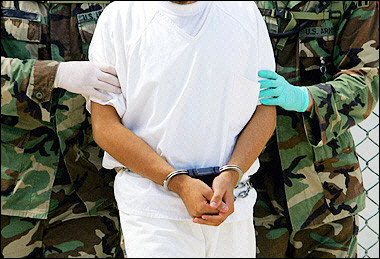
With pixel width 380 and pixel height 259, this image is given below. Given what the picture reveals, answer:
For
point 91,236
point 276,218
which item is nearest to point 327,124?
point 276,218

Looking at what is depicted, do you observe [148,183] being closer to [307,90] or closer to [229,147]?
[229,147]

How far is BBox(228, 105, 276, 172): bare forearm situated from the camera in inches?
64.3

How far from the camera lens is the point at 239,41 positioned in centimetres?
157

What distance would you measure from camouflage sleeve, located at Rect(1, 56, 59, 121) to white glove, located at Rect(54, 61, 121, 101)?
0.03m

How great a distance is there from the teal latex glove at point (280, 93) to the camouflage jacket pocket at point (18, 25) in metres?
0.77

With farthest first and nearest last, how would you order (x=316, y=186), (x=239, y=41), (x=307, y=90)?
(x=316, y=186), (x=307, y=90), (x=239, y=41)

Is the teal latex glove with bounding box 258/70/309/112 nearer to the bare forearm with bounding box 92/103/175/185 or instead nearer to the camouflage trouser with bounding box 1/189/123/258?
the bare forearm with bounding box 92/103/175/185

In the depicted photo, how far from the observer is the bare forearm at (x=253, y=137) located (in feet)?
5.36

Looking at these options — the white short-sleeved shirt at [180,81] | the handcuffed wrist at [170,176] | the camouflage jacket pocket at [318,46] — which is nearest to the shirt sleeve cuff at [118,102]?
the white short-sleeved shirt at [180,81]

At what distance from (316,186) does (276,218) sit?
0.18 meters

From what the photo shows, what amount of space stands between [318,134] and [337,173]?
0.71 feet

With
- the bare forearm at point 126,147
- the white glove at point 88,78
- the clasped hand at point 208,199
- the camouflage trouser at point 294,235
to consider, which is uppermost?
the white glove at point 88,78

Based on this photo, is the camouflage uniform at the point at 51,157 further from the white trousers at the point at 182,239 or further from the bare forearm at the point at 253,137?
the bare forearm at the point at 253,137

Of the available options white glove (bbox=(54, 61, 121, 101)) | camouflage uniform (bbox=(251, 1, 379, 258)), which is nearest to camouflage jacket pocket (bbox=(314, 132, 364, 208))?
camouflage uniform (bbox=(251, 1, 379, 258))
